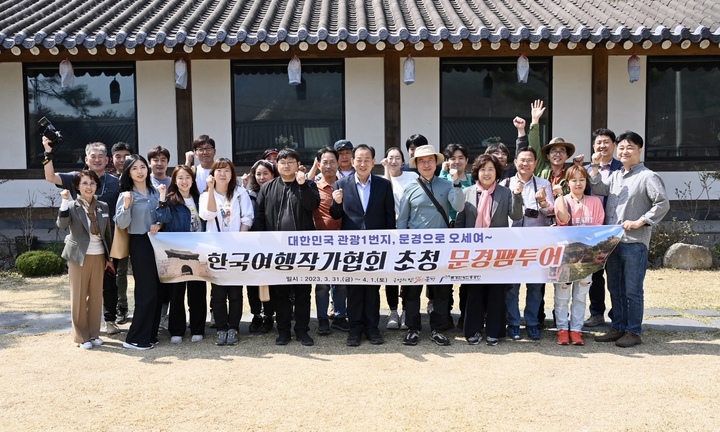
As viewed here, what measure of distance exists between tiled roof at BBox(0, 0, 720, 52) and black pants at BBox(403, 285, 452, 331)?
4463mm

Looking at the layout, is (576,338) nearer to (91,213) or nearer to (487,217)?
(487,217)

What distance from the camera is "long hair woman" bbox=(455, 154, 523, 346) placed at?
19.3 feet

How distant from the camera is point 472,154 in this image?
10469mm

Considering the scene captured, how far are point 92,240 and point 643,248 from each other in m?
5.06

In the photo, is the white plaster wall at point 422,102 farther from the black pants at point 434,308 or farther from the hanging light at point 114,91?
the hanging light at point 114,91

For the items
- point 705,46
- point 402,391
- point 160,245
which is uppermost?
point 705,46

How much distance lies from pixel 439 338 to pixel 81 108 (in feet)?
25.7

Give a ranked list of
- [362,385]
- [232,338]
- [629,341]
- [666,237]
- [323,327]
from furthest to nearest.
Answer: [666,237] < [323,327] < [232,338] < [629,341] < [362,385]

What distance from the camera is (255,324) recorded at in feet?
21.0

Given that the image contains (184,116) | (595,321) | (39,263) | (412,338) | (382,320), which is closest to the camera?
(412,338)

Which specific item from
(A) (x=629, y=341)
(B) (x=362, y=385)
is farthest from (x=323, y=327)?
(A) (x=629, y=341)

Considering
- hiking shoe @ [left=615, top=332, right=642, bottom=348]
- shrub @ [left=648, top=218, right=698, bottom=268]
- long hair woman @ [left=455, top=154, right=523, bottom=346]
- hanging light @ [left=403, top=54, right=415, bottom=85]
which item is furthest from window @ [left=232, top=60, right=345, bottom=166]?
hiking shoe @ [left=615, top=332, right=642, bottom=348]

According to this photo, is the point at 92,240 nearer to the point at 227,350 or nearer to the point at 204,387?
the point at 227,350

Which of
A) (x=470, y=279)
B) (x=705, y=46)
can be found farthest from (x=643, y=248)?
(x=705, y=46)
